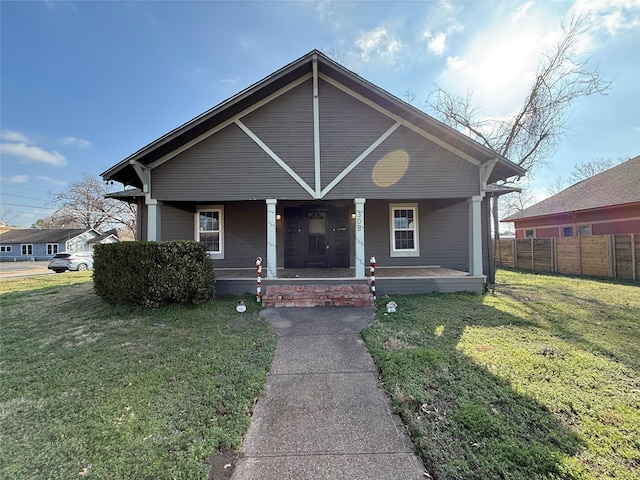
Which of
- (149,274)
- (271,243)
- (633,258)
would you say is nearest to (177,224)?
(149,274)

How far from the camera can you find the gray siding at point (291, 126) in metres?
7.18

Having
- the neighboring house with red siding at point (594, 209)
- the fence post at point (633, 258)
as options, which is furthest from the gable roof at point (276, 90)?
the neighboring house with red siding at point (594, 209)

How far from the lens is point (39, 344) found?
168 inches

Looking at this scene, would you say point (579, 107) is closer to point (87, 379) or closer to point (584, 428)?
point (584, 428)

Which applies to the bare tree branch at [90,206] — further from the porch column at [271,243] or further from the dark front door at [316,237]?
the porch column at [271,243]

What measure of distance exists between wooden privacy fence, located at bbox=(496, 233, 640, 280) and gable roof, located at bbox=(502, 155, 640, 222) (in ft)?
9.99

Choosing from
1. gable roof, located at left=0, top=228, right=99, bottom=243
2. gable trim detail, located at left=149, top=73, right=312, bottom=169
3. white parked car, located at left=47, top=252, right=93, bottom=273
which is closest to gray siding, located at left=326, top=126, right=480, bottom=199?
gable trim detail, located at left=149, top=73, right=312, bottom=169

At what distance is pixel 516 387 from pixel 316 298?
4.32 m

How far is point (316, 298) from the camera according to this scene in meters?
6.66

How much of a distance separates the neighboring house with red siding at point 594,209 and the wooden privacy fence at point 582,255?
2.92 m

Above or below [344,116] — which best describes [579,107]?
above

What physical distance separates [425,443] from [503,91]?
1557cm

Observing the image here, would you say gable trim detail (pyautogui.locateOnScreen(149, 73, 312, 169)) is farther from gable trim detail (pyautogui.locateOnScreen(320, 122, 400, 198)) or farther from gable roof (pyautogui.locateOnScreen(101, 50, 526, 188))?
gable trim detail (pyautogui.locateOnScreen(320, 122, 400, 198))

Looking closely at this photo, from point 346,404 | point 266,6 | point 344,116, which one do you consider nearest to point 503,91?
point 344,116
